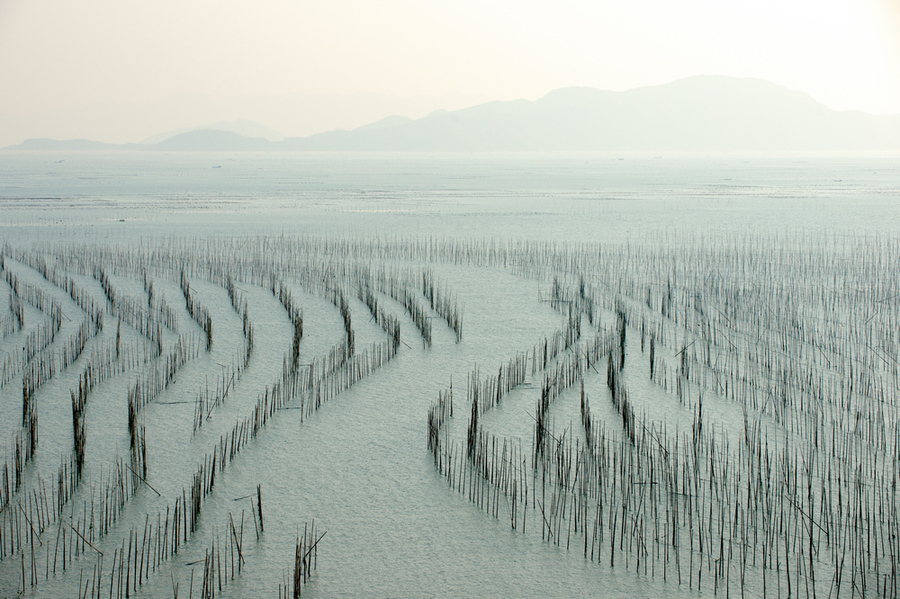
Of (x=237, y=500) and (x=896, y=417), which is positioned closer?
(x=237, y=500)

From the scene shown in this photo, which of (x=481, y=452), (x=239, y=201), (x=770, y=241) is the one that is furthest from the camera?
(x=239, y=201)

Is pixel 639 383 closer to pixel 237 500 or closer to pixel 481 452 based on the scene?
pixel 481 452

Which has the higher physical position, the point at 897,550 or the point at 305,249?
the point at 305,249

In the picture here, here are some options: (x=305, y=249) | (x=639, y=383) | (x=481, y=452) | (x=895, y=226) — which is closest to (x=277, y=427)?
(x=481, y=452)

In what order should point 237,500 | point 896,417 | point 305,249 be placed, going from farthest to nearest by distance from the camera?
point 305,249 < point 896,417 < point 237,500

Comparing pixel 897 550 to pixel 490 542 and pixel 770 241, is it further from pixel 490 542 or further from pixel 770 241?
pixel 770 241

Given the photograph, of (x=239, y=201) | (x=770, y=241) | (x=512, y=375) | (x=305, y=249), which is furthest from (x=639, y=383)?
(x=239, y=201)
